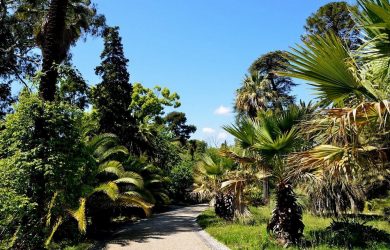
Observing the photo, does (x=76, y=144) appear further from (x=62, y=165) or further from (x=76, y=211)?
(x=76, y=211)

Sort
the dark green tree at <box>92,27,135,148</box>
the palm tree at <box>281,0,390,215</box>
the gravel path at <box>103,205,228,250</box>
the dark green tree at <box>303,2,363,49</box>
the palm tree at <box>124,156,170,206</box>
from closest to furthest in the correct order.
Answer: the palm tree at <box>281,0,390,215</box> < the gravel path at <box>103,205,228,250</box> < the palm tree at <box>124,156,170,206</box> < the dark green tree at <box>92,27,135,148</box> < the dark green tree at <box>303,2,363,49</box>

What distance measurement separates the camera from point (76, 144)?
1077 centimetres

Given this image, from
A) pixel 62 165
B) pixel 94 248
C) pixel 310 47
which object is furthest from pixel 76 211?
pixel 310 47

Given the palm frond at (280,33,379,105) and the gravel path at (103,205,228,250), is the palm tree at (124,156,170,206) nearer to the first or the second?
the gravel path at (103,205,228,250)

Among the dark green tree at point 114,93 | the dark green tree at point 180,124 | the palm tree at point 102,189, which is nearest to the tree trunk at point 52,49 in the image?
the palm tree at point 102,189

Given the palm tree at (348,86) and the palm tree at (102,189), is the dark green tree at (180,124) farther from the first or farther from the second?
the palm tree at (348,86)

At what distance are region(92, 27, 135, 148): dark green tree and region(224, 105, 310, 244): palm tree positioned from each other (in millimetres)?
15237

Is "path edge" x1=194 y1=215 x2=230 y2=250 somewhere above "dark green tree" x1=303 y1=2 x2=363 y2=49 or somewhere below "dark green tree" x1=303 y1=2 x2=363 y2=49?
below

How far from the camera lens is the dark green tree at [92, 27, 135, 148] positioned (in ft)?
79.3

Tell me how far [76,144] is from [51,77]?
2101 mm

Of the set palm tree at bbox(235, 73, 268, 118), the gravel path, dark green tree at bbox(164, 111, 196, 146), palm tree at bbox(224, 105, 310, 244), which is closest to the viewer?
palm tree at bbox(224, 105, 310, 244)

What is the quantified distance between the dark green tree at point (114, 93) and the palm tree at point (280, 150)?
15.2 metres

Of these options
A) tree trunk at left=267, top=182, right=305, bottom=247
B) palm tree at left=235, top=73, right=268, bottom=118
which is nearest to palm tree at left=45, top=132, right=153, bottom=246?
tree trunk at left=267, top=182, right=305, bottom=247

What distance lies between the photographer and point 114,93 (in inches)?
985
